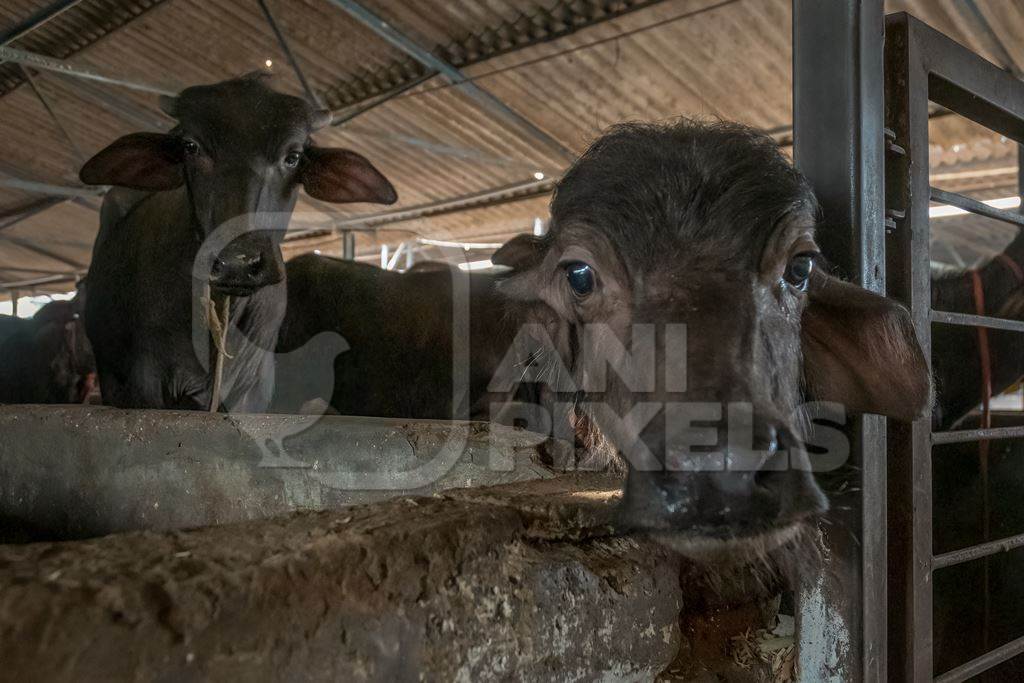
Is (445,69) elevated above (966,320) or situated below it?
above

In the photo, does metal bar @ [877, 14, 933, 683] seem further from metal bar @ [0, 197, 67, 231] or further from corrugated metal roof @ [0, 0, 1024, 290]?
metal bar @ [0, 197, 67, 231]

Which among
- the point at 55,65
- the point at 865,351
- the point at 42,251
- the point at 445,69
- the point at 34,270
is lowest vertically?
the point at 865,351

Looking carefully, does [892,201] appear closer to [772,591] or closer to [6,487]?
[772,591]

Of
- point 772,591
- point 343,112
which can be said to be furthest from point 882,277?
point 343,112

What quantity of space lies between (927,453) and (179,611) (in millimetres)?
2003

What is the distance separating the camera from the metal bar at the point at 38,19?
799cm

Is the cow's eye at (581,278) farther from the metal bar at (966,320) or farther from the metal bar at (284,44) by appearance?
the metal bar at (284,44)

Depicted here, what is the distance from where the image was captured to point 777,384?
1845 millimetres

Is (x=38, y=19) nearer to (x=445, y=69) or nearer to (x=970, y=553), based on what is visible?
(x=445, y=69)

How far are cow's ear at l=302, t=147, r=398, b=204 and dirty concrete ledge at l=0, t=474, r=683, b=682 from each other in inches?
133

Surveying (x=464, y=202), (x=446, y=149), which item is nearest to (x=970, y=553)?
(x=446, y=149)

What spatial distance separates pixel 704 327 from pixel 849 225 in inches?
24.3

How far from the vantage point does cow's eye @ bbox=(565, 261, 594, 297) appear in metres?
2.09

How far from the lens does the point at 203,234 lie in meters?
4.07
